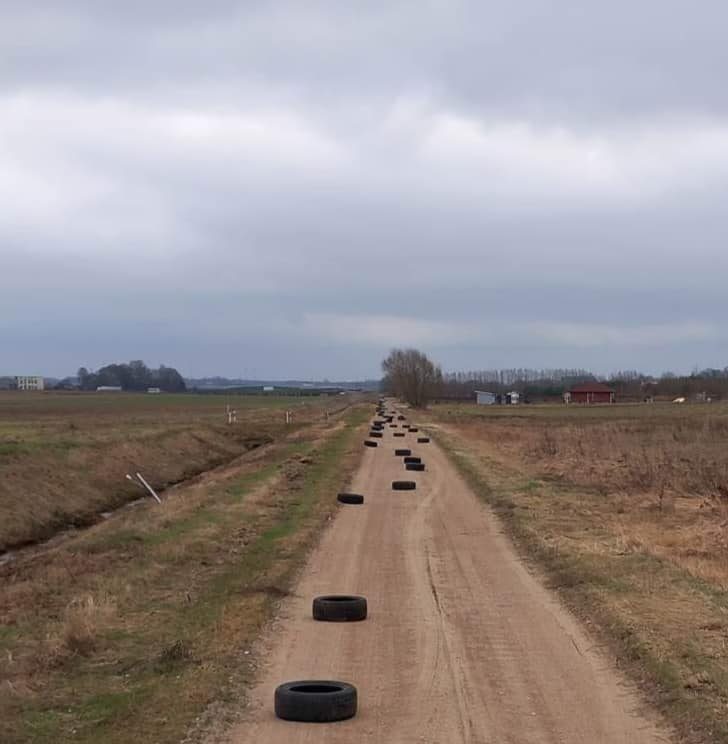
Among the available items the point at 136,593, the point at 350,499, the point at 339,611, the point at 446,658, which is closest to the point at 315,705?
the point at 446,658

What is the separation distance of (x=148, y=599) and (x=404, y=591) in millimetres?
3473

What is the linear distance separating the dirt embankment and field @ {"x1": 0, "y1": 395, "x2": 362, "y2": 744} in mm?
96

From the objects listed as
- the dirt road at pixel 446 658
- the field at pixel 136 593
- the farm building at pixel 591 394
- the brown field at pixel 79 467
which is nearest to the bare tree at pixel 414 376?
the farm building at pixel 591 394

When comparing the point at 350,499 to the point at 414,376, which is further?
the point at 414,376

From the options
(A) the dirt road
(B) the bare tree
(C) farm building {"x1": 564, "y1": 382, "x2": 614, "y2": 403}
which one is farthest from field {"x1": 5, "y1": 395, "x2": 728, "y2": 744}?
(C) farm building {"x1": 564, "y1": 382, "x2": 614, "y2": 403}

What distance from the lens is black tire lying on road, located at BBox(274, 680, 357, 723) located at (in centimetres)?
822

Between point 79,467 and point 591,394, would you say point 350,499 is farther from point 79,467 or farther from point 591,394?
point 591,394

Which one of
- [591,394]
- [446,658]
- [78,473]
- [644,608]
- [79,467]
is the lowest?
[78,473]

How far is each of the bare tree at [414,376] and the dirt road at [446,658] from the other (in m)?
139

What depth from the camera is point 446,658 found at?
1041 centimetres

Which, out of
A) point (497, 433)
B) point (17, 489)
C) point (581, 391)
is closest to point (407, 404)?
point (581, 391)

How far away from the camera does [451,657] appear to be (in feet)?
34.3

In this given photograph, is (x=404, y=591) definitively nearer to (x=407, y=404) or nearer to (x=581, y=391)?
(x=407, y=404)

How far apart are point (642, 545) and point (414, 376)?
139906 mm
